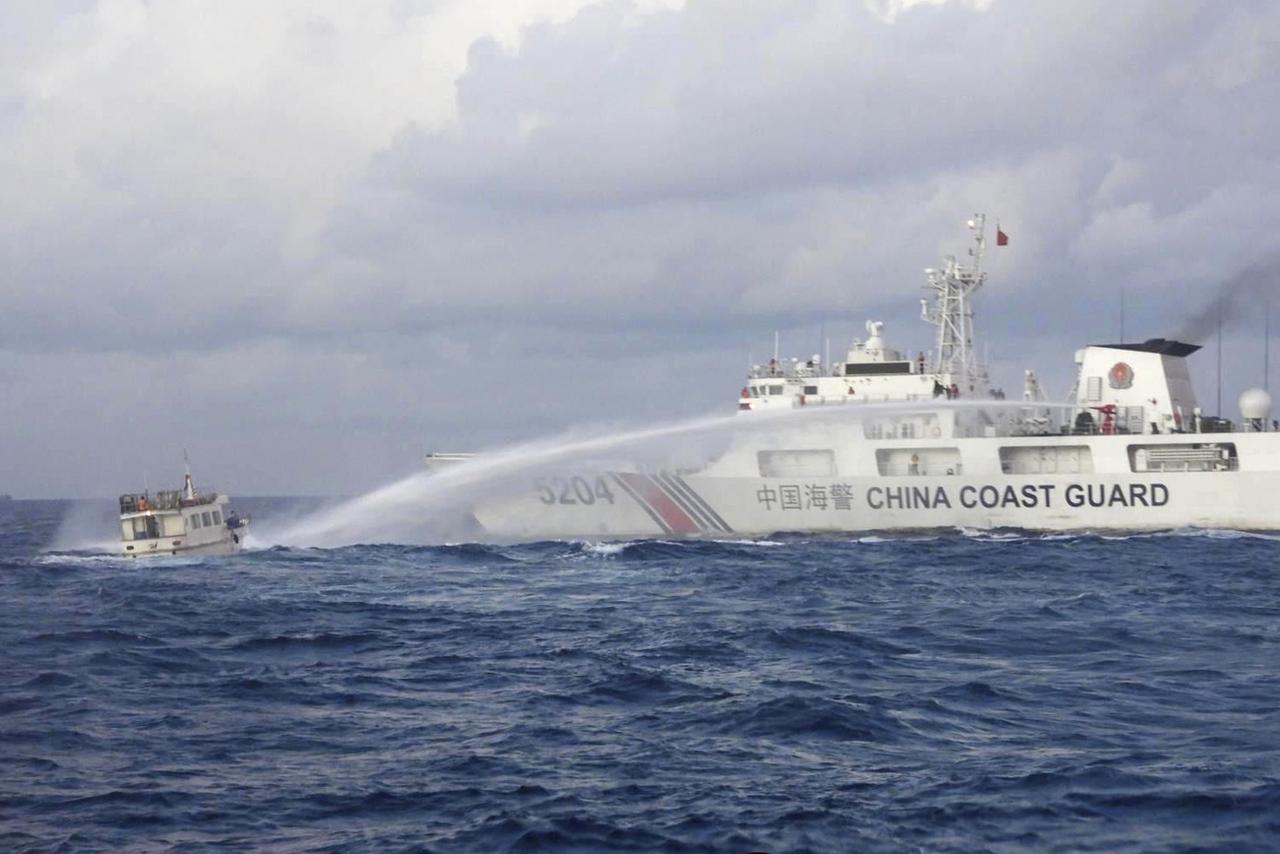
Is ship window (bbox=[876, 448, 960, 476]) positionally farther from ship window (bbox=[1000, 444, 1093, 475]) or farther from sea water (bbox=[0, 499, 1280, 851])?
sea water (bbox=[0, 499, 1280, 851])

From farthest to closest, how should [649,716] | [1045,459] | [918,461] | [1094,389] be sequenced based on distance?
[1094,389]
[1045,459]
[918,461]
[649,716]

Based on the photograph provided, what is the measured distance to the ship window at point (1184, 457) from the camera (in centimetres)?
4850

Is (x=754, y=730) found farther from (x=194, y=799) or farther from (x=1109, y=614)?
(x=1109, y=614)

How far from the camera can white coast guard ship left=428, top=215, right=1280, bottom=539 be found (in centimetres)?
4834

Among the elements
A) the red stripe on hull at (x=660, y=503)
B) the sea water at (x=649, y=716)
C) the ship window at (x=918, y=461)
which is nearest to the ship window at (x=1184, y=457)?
the ship window at (x=918, y=461)

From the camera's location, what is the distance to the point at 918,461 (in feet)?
165

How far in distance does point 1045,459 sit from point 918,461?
514cm

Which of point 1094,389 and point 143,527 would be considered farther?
point 1094,389

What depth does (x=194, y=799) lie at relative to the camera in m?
13.2

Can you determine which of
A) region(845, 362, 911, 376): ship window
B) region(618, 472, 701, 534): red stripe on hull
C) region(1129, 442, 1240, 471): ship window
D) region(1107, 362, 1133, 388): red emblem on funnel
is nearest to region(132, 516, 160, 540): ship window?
region(618, 472, 701, 534): red stripe on hull

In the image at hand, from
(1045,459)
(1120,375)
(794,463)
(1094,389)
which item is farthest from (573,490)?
(1120,375)

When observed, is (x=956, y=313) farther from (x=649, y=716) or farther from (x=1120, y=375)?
(x=649, y=716)

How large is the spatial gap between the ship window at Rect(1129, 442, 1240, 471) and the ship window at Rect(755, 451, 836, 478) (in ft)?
38.7

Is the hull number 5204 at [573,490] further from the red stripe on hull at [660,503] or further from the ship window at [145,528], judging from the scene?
the ship window at [145,528]
